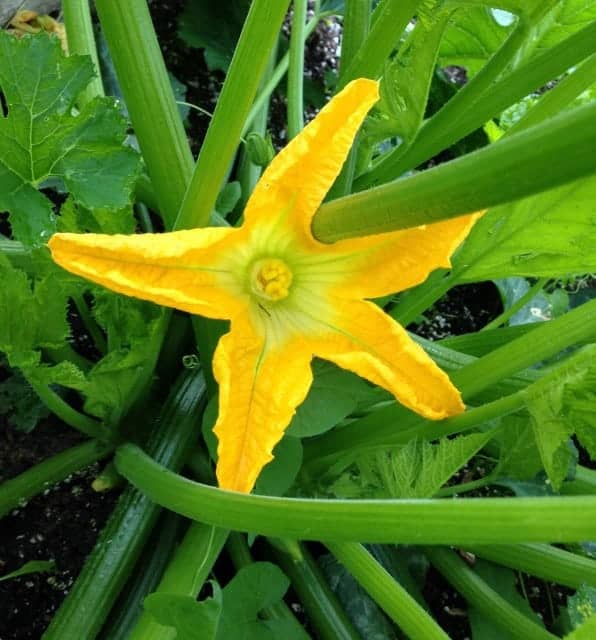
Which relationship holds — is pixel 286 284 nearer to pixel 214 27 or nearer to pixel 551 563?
pixel 551 563

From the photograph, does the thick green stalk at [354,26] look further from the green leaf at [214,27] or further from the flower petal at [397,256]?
the green leaf at [214,27]

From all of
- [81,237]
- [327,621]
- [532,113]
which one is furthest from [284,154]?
[327,621]

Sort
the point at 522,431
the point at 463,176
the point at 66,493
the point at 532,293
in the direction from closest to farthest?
the point at 463,176 → the point at 522,431 → the point at 66,493 → the point at 532,293

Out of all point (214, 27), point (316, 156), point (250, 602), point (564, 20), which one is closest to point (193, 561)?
point (250, 602)

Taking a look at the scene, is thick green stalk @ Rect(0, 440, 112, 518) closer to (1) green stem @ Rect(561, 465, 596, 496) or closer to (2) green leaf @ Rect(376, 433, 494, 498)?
(2) green leaf @ Rect(376, 433, 494, 498)

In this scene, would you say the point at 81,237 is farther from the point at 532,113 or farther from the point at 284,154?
the point at 532,113

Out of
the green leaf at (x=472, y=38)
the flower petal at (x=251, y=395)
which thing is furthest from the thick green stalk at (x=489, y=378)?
the green leaf at (x=472, y=38)
